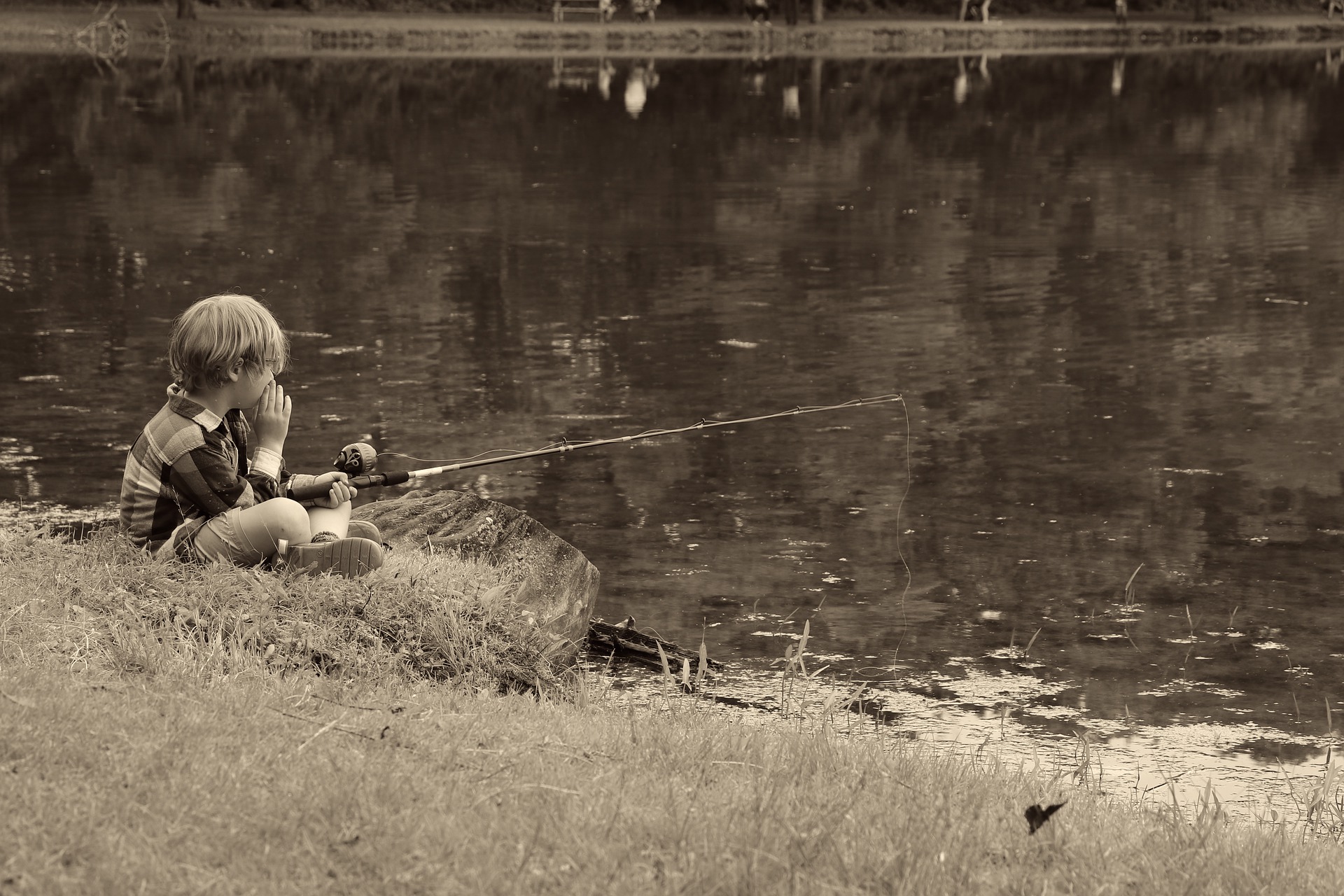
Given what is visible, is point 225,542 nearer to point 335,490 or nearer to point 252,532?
point 252,532

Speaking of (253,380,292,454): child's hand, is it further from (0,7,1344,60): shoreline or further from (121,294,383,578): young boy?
(0,7,1344,60): shoreline

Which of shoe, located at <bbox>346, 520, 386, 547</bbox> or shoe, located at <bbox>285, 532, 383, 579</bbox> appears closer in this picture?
shoe, located at <bbox>285, 532, 383, 579</bbox>

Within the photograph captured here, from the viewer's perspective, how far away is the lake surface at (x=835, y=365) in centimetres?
677

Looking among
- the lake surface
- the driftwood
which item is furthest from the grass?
the lake surface

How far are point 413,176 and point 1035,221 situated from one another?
7792 millimetres

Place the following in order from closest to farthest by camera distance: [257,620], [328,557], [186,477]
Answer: [257,620] < [186,477] < [328,557]

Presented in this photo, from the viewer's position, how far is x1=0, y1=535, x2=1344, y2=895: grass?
11.3 feet

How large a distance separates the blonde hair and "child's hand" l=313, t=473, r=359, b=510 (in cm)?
44

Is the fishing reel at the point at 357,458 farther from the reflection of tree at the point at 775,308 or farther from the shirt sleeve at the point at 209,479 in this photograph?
the reflection of tree at the point at 775,308

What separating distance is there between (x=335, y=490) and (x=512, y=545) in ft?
3.42

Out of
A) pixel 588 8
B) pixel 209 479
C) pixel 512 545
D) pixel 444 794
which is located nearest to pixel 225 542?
pixel 209 479

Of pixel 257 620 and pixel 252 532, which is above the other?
pixel 252 532

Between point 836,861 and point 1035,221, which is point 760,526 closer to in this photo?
point 836,861

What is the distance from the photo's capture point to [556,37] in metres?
47.6
